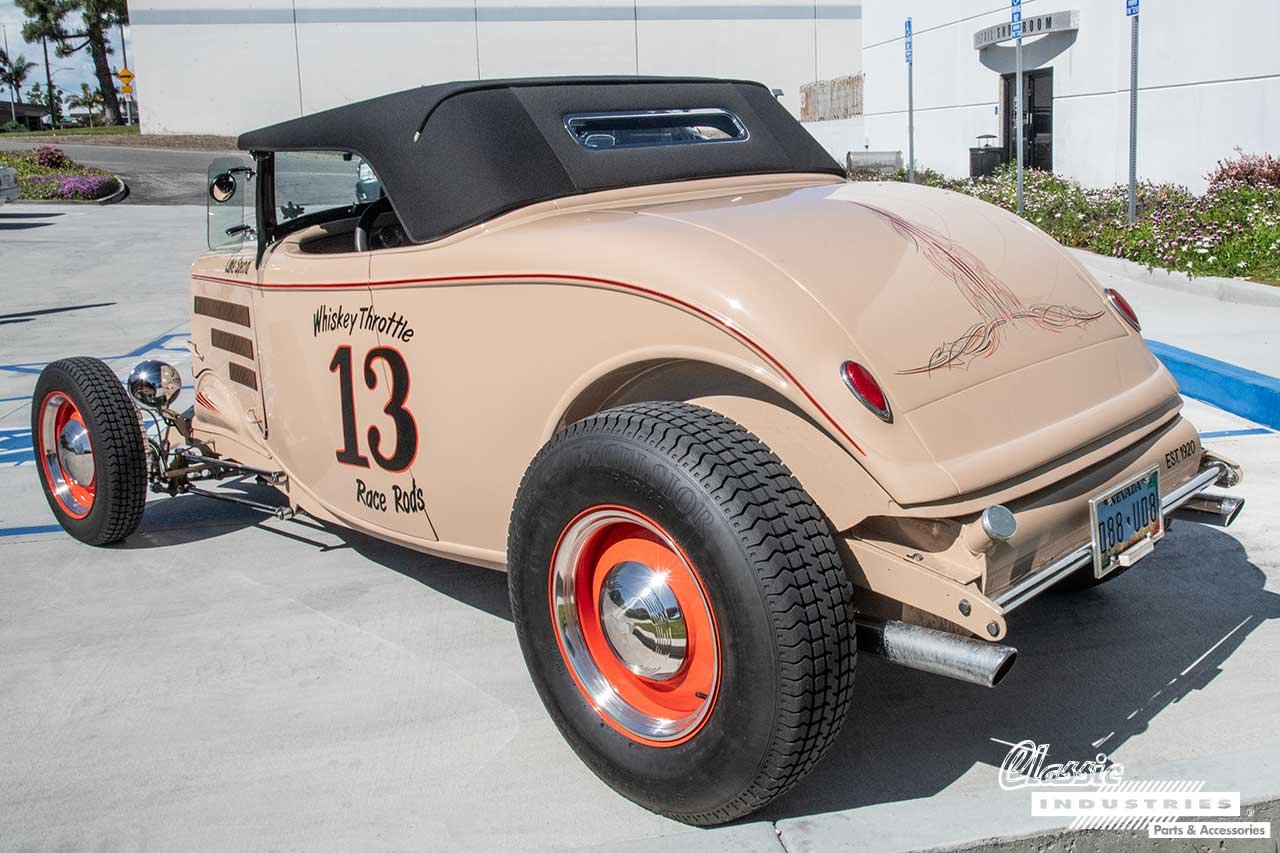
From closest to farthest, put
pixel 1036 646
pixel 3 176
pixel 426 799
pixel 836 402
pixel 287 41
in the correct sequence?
pixel 836 402
pixel 426 799
pixel 1036 646
pixel 3 176
pixel 287 41

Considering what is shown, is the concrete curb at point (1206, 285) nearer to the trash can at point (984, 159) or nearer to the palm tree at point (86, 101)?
the trash can at point (984, 159)

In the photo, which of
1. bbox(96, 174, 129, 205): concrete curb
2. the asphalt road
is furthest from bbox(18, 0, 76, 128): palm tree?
bbox(96, 174, 129, 205): concrete curb

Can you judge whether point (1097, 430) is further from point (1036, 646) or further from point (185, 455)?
point (185, 455)

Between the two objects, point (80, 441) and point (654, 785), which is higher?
point (80, 441)

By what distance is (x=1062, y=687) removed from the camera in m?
3.44

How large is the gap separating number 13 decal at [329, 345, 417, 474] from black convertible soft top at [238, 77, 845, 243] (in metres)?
0.38

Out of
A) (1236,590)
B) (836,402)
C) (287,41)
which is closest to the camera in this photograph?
(836,402)

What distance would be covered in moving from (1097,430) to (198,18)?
3692 cm

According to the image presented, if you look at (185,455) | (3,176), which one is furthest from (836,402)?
(3,176)

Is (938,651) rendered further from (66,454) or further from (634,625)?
(66,454)

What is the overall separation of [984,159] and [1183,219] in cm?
637

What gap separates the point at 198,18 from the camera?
3509 cm

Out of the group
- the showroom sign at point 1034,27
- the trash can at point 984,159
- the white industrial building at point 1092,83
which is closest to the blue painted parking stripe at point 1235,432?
the white industrial building at point 1092,83

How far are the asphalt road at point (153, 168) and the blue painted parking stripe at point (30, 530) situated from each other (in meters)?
17.8
